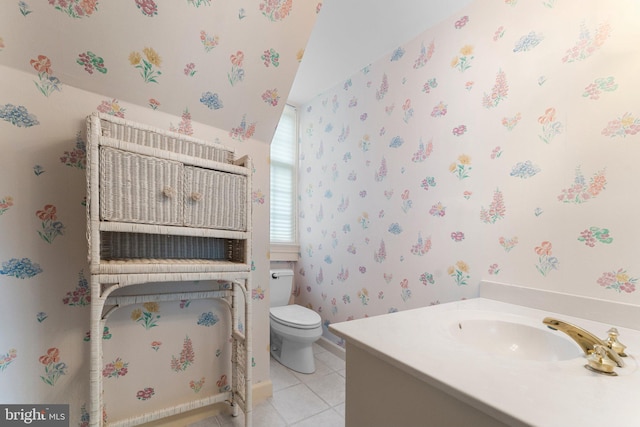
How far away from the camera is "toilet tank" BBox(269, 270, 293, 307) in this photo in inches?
92.6

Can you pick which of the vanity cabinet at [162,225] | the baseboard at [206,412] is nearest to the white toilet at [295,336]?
the baseboard at [206,412]

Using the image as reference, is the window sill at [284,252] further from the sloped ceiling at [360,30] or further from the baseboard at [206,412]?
the sloped ceiling at [360,30]

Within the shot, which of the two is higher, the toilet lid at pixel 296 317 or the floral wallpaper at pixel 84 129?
the floral wallpaper at pixel 84 129

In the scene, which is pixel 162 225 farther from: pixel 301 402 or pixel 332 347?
pixel 332 347

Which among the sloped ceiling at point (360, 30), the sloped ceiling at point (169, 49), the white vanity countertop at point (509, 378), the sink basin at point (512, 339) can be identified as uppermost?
the sloped ceiling at point (360, 30)

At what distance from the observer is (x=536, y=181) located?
1.24m

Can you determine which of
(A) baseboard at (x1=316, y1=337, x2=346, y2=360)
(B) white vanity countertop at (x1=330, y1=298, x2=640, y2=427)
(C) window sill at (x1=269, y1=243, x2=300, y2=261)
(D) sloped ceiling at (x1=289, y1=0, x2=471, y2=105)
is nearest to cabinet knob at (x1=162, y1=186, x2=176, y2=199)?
(B) white vanity countertop at (x1=330, y1=298, x2=640, y2=427)

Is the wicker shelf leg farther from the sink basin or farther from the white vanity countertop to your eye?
the sink basin

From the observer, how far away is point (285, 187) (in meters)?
2.72

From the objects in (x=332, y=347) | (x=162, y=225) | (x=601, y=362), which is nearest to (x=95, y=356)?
(x=162, y=225)

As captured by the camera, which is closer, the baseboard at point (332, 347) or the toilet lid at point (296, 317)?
the toilet lid at point (296, 317)

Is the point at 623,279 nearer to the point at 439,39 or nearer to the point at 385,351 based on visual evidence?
the point at 385,351

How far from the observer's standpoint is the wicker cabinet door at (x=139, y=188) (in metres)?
0.98

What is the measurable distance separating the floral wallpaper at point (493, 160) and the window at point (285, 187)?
60cm
